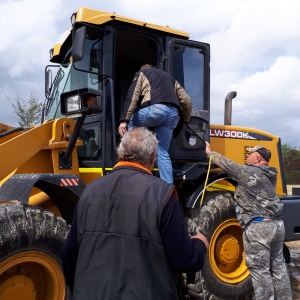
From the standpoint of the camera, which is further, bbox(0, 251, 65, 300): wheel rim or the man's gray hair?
bbox(0, 251, 65, 300): wheel rim

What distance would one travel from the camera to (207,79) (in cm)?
527

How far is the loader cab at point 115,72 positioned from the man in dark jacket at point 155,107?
0.70ft

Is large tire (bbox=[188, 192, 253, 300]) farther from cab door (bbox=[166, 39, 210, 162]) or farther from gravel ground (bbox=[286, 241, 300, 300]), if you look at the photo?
gravel ground (bbox=[286, 241, 300, 300])

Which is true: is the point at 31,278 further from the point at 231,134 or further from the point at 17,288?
the point at 231,134

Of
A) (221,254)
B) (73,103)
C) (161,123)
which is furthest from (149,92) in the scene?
(221,254)

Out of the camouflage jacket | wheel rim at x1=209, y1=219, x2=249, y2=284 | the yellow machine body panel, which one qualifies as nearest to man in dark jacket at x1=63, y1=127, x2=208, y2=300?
the camouflage jacket

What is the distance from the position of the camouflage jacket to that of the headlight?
67.4 inches

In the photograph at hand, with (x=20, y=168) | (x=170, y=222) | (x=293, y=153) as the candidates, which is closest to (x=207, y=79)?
(x=20, y=168)

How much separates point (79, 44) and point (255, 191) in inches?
96.3

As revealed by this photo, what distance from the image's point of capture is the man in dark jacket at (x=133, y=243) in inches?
82.7

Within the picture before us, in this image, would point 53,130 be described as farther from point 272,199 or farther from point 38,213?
point 272,199

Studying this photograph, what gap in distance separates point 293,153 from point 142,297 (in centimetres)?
4862

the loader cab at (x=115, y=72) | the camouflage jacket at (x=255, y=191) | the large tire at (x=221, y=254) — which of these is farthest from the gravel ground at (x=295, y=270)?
the loader cab at (x=115, y=72)

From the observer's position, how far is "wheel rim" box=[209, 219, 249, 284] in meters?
5.09
